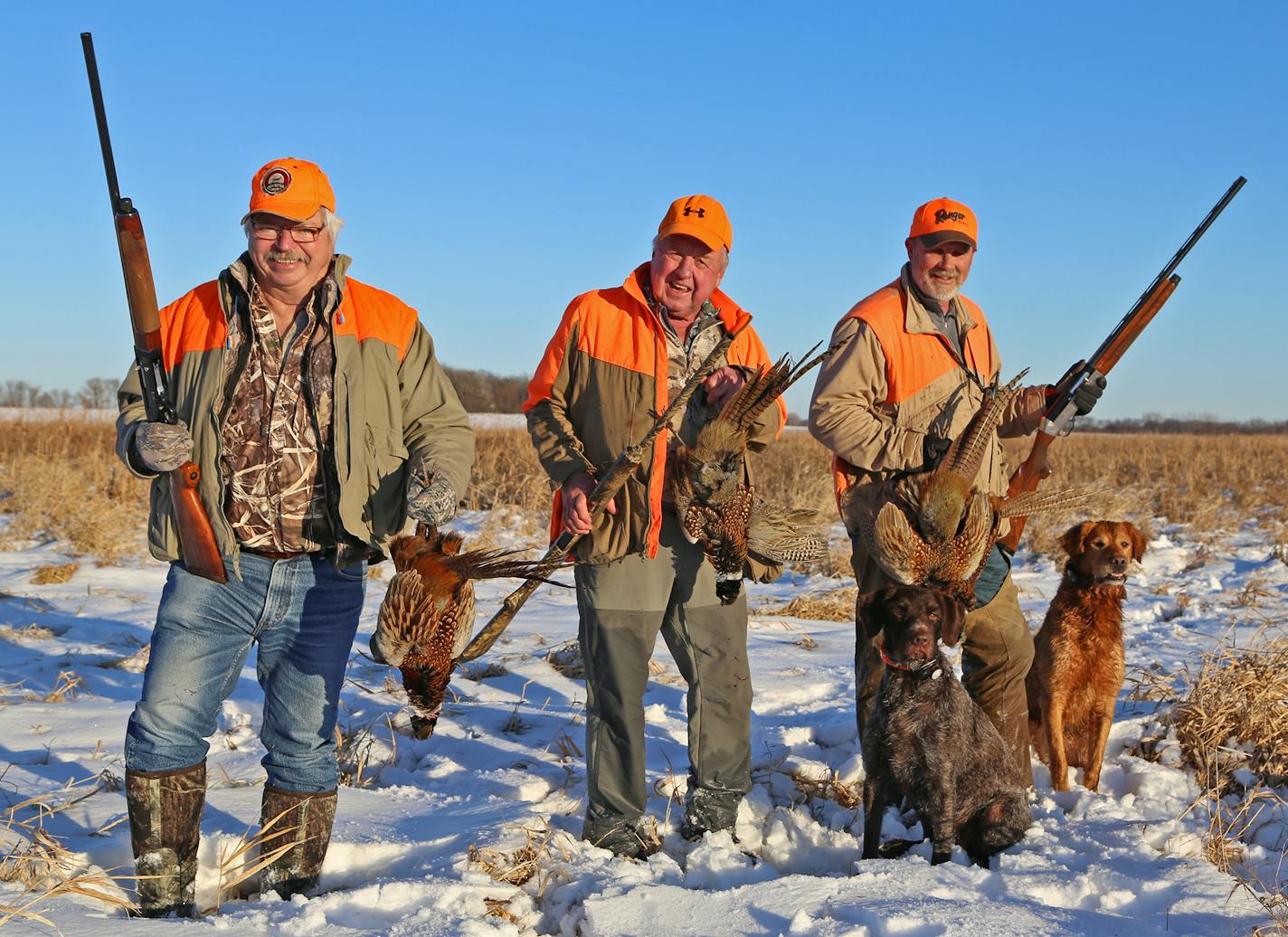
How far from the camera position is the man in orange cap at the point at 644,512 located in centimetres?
380

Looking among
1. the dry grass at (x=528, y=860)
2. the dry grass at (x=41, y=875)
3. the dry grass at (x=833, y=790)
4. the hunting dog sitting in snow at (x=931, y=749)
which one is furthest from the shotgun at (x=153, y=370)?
the dry grass at (x=833, y=790)

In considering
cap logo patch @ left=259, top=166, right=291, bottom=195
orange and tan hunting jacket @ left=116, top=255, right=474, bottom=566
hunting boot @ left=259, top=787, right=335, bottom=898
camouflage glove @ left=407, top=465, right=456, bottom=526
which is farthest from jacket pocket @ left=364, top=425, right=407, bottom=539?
hunting boot @ left=259, top=787, right=335, bottom=898

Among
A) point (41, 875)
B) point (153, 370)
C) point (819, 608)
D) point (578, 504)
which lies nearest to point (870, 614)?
point (578, 504)

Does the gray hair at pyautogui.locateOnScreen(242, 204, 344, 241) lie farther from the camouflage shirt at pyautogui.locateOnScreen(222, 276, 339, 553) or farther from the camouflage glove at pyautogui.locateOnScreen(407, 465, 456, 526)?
the camouflage glove at pyautogui.locateOnScreen(407, 465, 456, 526)

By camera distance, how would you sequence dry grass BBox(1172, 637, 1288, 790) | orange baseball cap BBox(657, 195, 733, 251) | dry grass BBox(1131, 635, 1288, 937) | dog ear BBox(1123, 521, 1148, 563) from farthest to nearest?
dog ear BBox(1123, 521, 1148, 563)
dry grass BBox(1172, 637, 1288, 790)
dry grass BBox(1131, 635, 1288, 937)
orange baseball cap BBox(657, 195, 733, 251)

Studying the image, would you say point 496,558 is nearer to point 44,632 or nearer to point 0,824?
point 0,824

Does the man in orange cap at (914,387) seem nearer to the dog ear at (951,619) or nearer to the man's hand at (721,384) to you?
the dog ear at (951,619)

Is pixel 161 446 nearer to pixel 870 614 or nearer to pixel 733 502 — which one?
pixel 733 502

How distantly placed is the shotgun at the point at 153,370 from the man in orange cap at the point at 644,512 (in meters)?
1.22

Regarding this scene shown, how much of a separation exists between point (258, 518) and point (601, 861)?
1734 mm

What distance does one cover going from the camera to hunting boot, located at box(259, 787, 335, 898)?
3.54 metres

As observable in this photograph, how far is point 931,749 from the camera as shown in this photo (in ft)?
13.0

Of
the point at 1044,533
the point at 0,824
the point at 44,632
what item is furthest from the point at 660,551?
the point at 1044,533

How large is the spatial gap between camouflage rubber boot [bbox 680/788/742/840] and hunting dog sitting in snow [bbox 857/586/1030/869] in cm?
53
